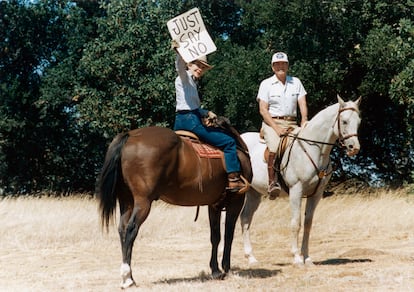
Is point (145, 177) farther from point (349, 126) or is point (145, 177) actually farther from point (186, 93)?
point (349, 126)

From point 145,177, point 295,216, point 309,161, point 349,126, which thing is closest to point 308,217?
point 295,216

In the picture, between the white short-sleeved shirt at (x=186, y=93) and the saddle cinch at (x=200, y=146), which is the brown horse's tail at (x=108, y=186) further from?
the white short-sleeved shirt at (x=186, y=93)

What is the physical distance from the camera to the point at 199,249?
530 inches

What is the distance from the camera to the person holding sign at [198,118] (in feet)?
29.4

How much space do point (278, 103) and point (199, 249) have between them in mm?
4081

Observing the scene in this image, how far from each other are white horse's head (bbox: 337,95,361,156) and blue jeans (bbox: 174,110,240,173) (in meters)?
1.87

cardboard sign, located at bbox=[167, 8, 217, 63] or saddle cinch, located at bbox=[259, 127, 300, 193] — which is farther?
saddle cinch, located at bbox=[259, 127, 300, 193]

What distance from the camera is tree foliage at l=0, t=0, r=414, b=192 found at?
73.7ft

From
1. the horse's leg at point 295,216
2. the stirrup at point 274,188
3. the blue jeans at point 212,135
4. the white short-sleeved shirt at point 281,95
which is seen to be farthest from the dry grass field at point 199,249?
the white short-sleeved shirt at point 281,95

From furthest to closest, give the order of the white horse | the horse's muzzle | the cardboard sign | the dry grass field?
the white horse
the horse's muzzle
the dry grass field
the cardboard sign

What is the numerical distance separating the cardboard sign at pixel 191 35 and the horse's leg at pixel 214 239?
7.90 feet

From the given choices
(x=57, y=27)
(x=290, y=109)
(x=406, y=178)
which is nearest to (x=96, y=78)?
(x=57, y=27)

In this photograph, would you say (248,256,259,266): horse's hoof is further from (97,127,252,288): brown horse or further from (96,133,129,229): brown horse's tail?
(96,133,129,229): brown horse's tail

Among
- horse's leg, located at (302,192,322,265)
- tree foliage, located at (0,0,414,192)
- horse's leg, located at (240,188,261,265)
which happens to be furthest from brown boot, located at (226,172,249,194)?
tree foliage, located at (0,0,414,192)
